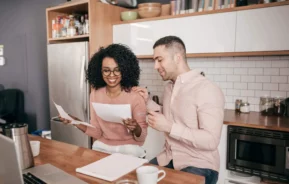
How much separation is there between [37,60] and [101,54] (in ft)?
9.78

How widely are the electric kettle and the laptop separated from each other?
4cm

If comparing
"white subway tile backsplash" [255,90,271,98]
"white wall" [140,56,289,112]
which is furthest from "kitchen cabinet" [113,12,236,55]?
"white subway tile backsplash" [255,90,271,98]

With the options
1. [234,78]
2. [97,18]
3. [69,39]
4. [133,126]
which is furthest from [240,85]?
[69,39]

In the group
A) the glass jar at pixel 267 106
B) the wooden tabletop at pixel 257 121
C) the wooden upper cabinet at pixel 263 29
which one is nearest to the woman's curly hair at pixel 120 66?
the wooden tabletop at pixel 257 121

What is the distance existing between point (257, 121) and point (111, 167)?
1.65m

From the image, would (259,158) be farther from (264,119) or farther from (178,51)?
(178,51)

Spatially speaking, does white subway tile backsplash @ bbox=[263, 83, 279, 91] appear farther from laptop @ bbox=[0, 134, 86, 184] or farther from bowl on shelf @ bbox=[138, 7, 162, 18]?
laptop @ bbox=[0, 134, 86, 184]

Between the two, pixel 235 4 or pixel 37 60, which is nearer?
pixel 235 4

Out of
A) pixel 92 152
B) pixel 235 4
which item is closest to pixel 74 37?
pixel 235 4

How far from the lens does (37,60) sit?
4.83 meters

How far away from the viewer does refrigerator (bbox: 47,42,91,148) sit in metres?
3.39

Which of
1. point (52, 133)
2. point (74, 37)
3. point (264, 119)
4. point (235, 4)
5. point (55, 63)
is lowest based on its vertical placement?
point (52, 133)

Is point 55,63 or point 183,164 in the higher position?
point 55,63

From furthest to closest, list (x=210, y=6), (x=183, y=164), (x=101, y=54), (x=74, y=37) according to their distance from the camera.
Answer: (x=74, y=37) < (x=210, y=6) < (x=101, y=54) < (x=183, y=164)
